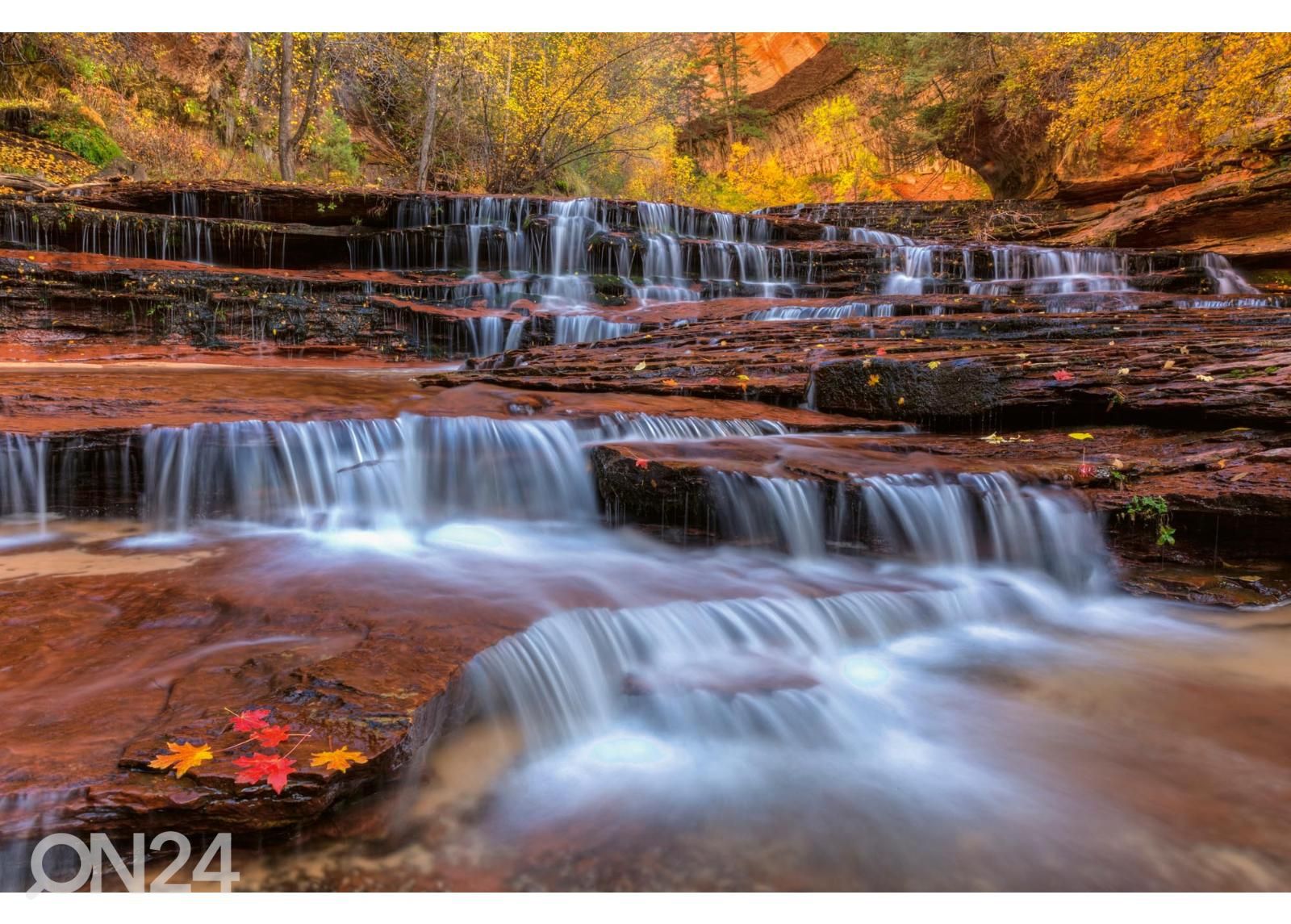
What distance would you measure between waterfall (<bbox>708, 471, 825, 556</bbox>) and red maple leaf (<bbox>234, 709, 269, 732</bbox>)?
2737 mm

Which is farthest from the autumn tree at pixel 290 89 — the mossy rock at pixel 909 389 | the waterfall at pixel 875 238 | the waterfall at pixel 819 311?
the mossy rock at pixel 909 389

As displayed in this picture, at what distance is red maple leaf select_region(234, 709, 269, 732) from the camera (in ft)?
6.04

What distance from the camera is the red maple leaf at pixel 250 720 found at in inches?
72.5

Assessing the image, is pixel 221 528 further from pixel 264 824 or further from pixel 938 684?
pixel 938 684

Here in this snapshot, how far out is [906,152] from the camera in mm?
20906

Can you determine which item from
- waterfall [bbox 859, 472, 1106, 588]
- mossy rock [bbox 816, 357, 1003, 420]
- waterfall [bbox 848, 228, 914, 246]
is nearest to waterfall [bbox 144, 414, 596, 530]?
waterfall [bbox 859, 472, 1106, 588]

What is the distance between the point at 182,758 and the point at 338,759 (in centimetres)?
37

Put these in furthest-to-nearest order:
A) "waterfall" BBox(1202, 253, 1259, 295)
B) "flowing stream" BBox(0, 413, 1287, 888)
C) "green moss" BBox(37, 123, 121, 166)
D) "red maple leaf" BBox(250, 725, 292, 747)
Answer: "green moss" BBox(37, 123, 121, 166) → "waterfall" BBox(1202, 253, 1259, 295) → "flowing stream" BBox(0, 413, 1287, 888) → "red maple leaf" BBox(250, 725, 292, 747)

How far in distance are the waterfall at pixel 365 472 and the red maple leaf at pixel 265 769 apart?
2716mm

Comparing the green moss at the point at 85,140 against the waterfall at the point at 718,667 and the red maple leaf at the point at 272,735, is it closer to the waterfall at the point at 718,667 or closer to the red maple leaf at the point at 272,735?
the waterfall at the point at 718,667

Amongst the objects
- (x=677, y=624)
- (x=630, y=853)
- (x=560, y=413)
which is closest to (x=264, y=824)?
(x=630, y=853)
